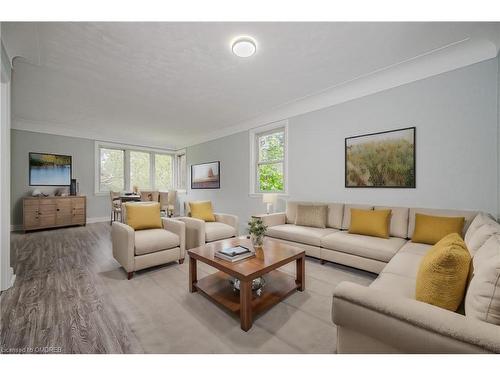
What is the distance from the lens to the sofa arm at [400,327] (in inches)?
30.5

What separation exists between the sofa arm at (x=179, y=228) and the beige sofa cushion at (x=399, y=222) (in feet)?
8.84

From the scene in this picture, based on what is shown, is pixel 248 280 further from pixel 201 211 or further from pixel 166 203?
pixel 166 203

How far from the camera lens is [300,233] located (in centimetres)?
299

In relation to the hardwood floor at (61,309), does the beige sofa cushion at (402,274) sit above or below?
above

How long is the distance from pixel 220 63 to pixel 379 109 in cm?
227

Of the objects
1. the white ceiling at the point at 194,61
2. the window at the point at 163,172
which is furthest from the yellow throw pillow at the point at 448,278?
the window at the point at 163,172

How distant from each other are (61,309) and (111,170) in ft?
17.7

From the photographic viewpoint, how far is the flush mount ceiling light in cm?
214

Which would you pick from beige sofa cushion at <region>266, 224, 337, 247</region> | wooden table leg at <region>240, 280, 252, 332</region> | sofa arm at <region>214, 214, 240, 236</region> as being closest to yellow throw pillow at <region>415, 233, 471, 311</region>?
wooden table leg at <region>240, 280, 252, 332</region>

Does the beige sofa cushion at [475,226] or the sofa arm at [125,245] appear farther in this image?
the sofa arm at [125,245]

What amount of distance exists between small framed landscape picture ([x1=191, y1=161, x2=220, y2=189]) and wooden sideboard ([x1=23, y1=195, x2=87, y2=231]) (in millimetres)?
2825

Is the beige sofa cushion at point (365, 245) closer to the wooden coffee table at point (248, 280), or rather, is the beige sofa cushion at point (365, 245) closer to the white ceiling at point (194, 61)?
the wooden coffee table at point (248, 280)

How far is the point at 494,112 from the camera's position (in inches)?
86.7

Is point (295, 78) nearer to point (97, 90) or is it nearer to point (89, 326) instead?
point (97, 90)
